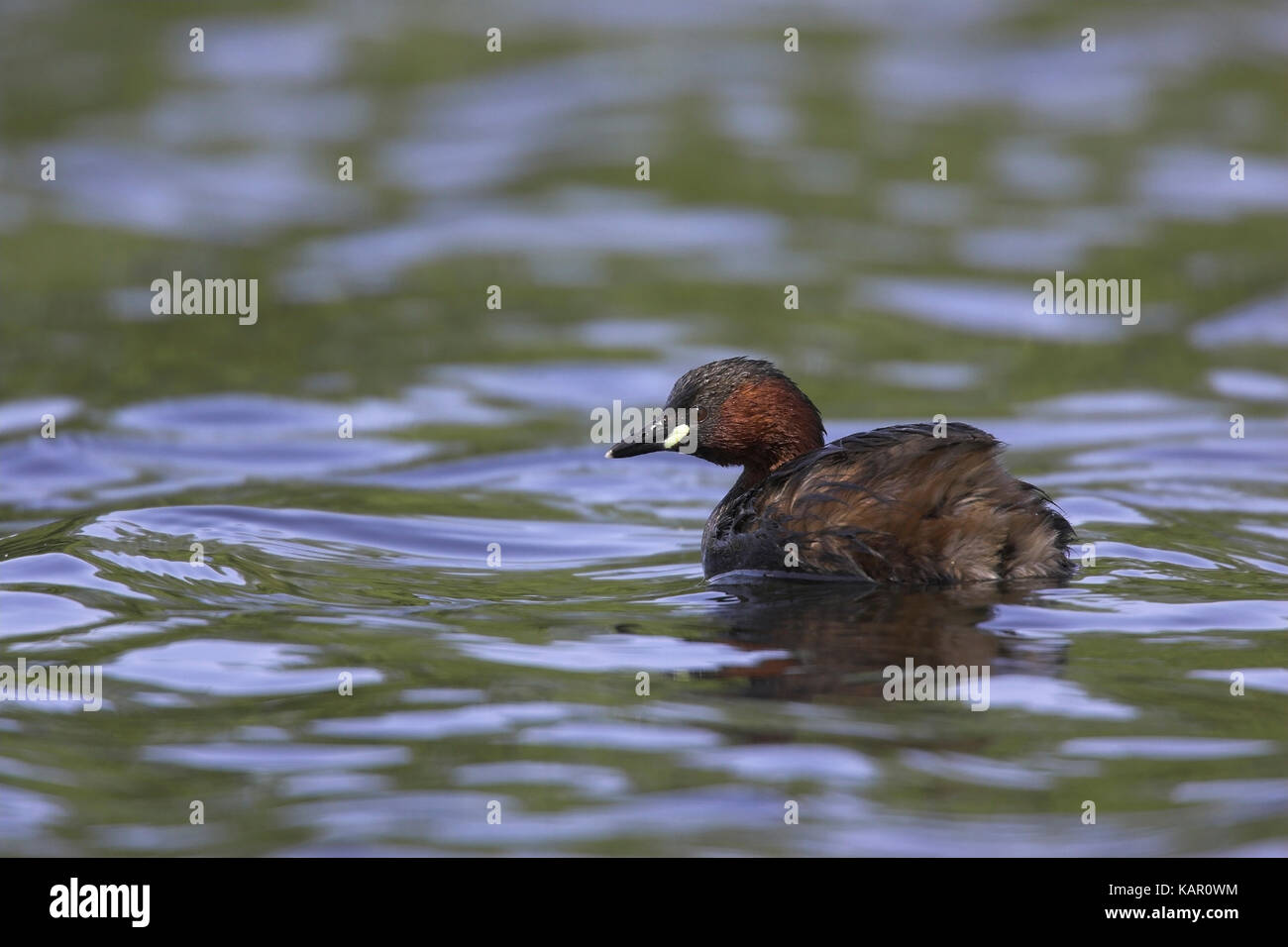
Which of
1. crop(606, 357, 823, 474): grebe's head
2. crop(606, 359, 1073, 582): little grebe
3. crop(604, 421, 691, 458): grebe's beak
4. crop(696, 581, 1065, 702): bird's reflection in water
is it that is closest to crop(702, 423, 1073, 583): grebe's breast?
crop(606, 359, 1073, 582): little grebe

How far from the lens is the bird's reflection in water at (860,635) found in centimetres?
709

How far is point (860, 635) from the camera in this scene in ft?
24.9

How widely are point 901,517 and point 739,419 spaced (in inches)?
51.4

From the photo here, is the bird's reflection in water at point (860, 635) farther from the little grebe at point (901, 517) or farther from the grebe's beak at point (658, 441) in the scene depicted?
the grebe's beak at point (658, 441)

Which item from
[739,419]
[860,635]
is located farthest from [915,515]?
[739,419]

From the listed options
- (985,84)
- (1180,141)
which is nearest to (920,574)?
(1180,141)

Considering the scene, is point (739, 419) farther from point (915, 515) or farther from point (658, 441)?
point (915, 515)

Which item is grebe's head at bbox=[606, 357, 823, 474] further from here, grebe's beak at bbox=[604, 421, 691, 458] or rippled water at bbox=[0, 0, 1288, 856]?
rippled water at bbox=[0, 0, 1288, 856]

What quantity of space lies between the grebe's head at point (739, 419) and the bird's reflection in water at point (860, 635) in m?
0.86

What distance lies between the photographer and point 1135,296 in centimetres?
1733

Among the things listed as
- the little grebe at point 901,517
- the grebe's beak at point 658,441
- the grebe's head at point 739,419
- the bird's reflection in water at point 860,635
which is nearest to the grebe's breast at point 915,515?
the little grebe at point 901,517

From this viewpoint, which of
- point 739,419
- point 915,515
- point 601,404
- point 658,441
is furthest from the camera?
point 601,404
